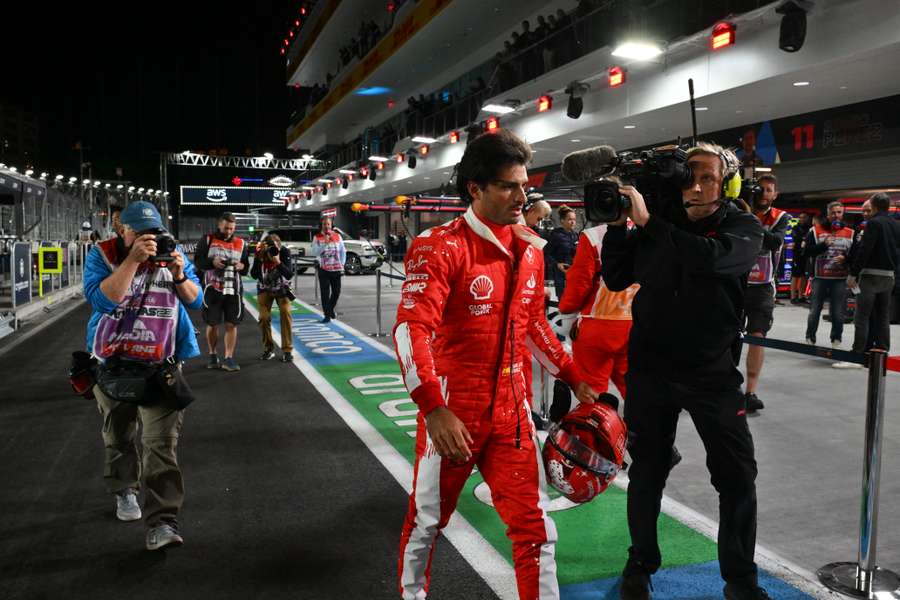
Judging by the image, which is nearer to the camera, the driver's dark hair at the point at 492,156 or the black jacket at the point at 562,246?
the driver's dark hair at the point at 492,156

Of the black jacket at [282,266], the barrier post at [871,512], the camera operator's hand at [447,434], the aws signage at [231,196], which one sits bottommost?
the barrier post at [871,512]

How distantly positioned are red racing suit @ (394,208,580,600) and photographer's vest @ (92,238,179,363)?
6.06 feet

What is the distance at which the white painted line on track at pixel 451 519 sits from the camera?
10.3 ft

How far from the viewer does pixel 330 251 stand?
12.0 meters

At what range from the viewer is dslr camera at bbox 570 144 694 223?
96.0 inches

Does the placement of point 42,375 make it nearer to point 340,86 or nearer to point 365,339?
point 365,339

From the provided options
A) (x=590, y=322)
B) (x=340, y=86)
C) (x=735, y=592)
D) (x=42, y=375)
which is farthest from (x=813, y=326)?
(x=340, y=86)

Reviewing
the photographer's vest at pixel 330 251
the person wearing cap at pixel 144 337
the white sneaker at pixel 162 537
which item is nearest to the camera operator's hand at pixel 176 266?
the person wearing cap at pixel 144 337

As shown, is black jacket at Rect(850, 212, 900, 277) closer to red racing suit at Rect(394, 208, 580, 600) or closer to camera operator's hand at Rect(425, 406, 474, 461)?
red racing suit at Rect(394, 208, 580, 600)

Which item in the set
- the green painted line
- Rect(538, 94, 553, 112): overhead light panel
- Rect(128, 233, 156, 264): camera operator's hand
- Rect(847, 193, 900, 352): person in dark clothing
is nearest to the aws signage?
Rect(538, 94, 553, 112): overhead light panel

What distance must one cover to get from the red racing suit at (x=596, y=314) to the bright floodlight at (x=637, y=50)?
8.43 m

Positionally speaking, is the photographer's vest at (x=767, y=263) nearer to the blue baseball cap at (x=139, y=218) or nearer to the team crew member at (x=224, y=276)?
the blue baseball cap at (x=139, y=218)

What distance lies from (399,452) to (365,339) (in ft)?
18.6

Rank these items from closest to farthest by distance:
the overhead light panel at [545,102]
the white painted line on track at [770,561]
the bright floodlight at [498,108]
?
the white painted line on track at [770,561] < the overhead light panel at [545,102] < the bright floodlight at [498,108]
